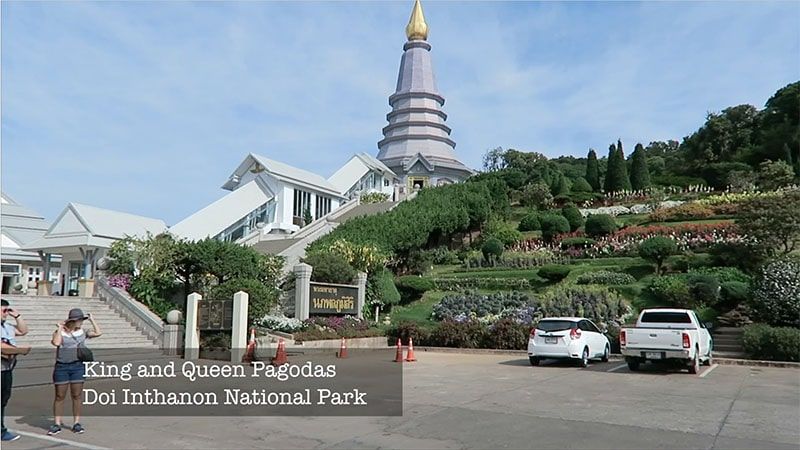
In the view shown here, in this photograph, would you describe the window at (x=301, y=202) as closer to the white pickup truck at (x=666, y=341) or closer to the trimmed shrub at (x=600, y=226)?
the trimmed shrub at (x=600, y=226)

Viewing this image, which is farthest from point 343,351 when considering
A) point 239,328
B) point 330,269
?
point 330,269

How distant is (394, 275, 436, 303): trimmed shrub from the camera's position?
28.7 meters

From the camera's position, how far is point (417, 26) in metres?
76.4

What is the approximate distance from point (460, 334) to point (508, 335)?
1.77 meters

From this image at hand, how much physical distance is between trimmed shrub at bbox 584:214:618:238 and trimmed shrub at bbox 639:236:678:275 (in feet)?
26.0

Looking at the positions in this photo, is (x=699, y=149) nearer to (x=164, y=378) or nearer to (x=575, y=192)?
(x=575, y=192)

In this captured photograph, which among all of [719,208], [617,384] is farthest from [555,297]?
[719,208]

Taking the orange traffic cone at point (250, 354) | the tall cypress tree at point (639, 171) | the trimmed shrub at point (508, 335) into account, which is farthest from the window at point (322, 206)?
the orange traffic cone at point (250, 354)

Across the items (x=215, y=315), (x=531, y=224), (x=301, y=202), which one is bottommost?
(x=215, y=315)

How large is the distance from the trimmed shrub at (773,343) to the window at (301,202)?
105ft

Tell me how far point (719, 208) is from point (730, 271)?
48.4 feet

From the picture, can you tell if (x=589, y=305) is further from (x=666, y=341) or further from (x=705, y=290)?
(x=666, y=341)

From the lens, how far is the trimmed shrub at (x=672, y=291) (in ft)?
72.7

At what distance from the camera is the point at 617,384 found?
12312 millimetres
